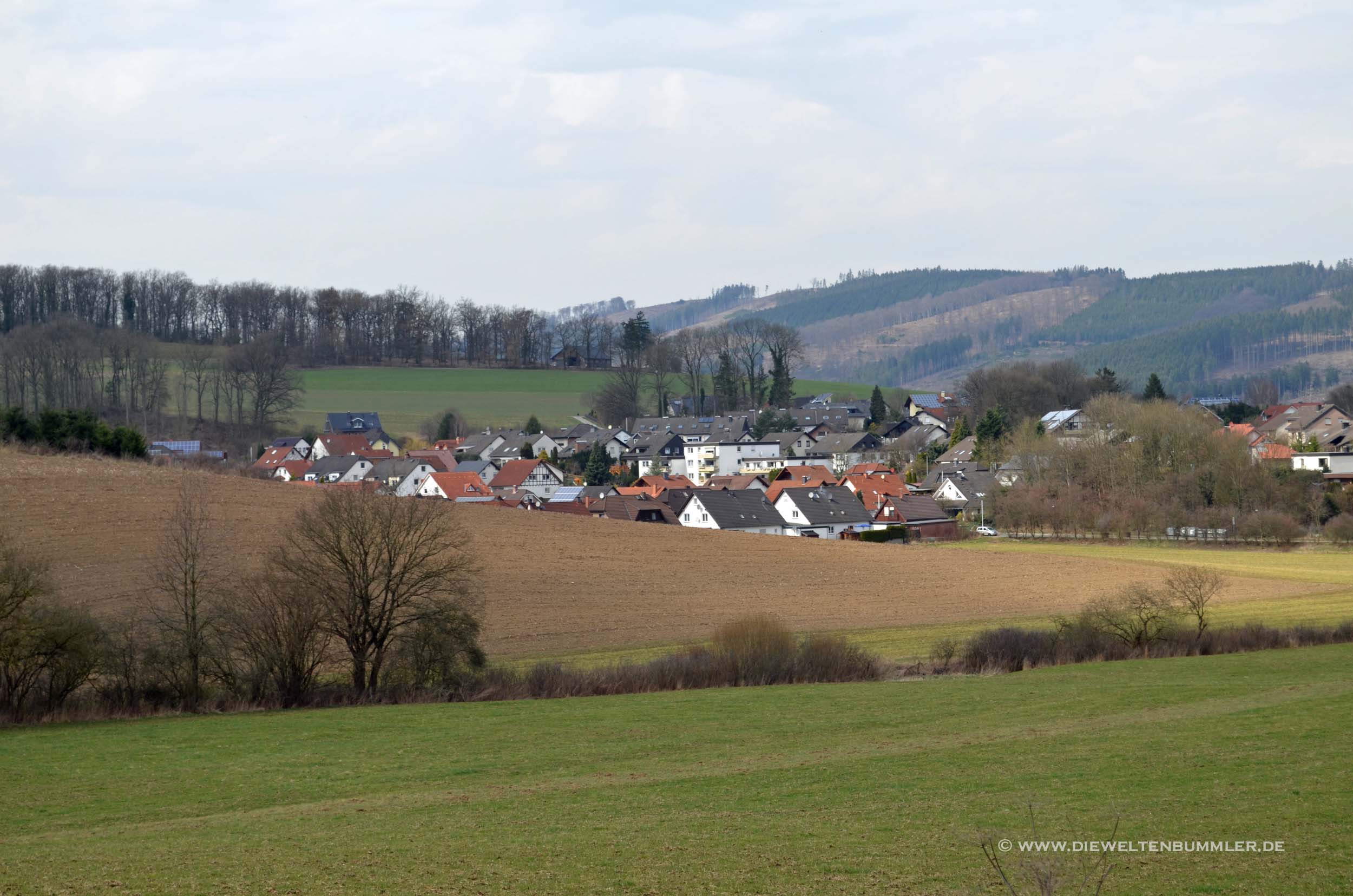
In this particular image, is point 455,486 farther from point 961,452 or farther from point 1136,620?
point 1136,620

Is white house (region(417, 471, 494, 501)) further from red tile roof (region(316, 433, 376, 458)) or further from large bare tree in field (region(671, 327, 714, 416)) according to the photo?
large bare tree in field (region(671, 327, 714, 416))

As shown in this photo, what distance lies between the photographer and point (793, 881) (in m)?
10.4

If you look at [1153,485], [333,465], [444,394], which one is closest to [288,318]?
[444,394]

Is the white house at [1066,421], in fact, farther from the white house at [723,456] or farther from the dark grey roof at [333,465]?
the dark grey roof at [333,465]

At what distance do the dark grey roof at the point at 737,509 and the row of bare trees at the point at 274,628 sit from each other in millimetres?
44926

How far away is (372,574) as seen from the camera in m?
27.7

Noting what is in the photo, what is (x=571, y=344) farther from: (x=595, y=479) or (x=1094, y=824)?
(x=1094, y=824)

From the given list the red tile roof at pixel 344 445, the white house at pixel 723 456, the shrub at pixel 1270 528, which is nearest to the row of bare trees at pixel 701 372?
the white house at pixel 723 456

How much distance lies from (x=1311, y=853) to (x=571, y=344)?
155113 millimetres

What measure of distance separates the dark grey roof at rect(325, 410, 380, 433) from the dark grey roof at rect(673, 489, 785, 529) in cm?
4917

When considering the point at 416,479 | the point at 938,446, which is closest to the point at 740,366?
the point at 938,446

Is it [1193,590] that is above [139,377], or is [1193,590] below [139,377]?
below

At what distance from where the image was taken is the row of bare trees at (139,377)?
93812 millimetres

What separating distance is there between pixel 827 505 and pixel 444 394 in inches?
2600
